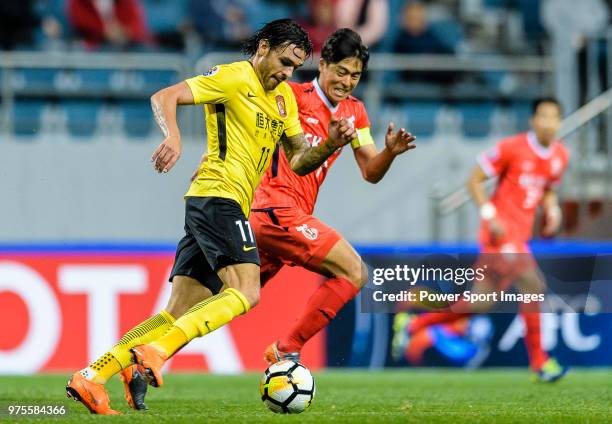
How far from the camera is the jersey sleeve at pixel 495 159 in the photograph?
11188 millimetres

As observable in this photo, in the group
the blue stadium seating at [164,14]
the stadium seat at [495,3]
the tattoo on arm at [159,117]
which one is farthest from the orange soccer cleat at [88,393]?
the stadium seat at [495,3]

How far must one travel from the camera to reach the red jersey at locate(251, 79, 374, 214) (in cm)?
802

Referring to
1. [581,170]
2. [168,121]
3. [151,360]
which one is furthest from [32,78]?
[151,360]

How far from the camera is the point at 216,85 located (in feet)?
22.1

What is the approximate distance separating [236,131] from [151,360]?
1.38 metres

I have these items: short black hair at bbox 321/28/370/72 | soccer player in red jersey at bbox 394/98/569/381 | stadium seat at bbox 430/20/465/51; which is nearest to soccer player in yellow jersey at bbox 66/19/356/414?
short black hair at bbox 321/28/370/72

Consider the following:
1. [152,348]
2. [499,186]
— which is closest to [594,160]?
[499,186]

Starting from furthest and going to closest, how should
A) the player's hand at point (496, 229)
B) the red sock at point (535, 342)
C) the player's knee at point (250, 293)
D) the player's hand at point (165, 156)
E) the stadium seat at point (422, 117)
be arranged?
the stadium seat at point (422, 117) → the player's hand at point (496, 229) → the red sock at point (535, 342) → the player's knee at point (250, 293) → the player's hand at point (165, 156)

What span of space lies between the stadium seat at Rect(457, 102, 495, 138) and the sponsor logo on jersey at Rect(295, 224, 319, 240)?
264 inches

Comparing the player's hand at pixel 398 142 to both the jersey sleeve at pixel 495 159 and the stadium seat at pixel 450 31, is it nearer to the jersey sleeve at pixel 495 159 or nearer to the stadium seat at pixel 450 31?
the jersey sleeve at pixel 495 159

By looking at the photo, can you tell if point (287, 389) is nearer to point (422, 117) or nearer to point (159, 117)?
point (159, 117)

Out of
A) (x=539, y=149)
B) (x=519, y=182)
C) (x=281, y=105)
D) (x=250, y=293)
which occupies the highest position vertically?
(x=281, y=105)

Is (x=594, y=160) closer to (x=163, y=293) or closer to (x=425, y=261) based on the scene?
(x=425, y=261)

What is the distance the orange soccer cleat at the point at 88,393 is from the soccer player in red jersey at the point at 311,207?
143 cm
